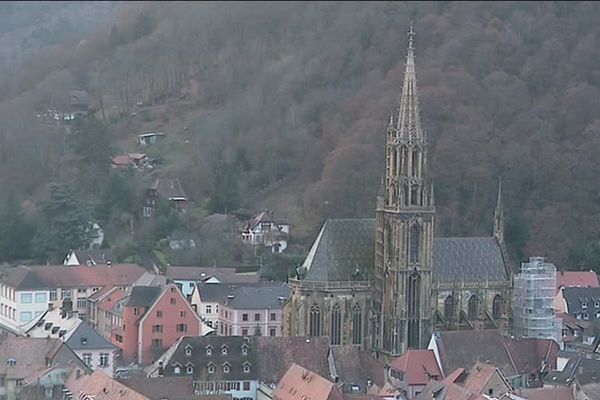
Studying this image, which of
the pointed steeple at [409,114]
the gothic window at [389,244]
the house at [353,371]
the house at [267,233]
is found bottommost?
the house at [353,371]

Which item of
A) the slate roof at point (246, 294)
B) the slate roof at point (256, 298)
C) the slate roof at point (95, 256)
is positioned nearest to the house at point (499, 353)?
the slate roof at point (256, 298)

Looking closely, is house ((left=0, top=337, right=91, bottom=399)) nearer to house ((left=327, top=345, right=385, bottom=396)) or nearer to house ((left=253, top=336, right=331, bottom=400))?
house ((left=253, top=336, right=331, bottom=400))

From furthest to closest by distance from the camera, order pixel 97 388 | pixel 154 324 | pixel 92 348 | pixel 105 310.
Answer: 1. pixel 105 310
2. pixel 154 324
3. pixel 92 348
4. pixel 97 388

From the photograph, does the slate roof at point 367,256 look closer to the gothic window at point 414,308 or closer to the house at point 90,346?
the gothic window at point 414,308

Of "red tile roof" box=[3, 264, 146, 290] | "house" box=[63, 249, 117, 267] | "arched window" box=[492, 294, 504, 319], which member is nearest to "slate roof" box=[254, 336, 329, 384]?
"arched window" box=[492, 294, 504, 319]

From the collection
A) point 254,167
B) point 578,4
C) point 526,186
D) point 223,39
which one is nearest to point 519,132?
point 526,186

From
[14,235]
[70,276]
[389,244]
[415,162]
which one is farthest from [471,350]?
[14,235]

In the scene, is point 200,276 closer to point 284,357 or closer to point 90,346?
point 90,346
